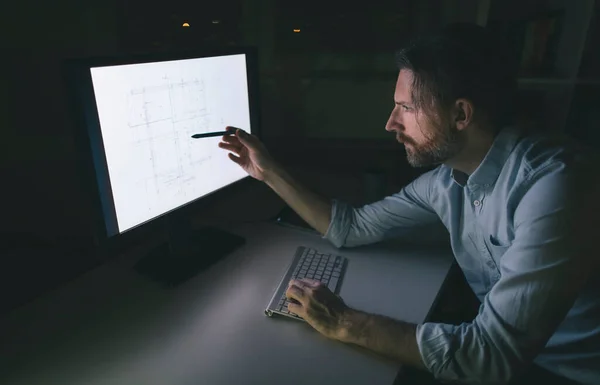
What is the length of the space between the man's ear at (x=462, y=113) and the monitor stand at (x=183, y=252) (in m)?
0.65

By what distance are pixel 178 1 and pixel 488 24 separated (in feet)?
3.64

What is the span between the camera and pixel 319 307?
2.88 feet

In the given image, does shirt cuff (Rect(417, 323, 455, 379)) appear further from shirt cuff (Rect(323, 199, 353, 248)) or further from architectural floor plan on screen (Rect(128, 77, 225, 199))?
architectural floor plan on screen (Rect(128, 77, 225, 199))

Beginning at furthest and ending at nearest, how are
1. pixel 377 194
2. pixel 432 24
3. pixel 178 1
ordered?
pixel 432 24 < pixel 377 194 < pixel 178 1

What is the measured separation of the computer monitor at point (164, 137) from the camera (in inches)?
33.6

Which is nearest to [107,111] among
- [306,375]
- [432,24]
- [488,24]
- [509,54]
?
[306,375]

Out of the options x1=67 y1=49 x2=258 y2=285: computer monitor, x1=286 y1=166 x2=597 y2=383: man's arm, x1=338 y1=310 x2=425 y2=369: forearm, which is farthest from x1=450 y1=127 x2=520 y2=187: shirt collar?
x1=67 y1=49 x2=258 y2=285: computer monitor

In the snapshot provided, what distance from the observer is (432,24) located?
62.4 inches

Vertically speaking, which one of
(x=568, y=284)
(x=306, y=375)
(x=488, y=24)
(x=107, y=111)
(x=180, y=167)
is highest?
(x=488, y=24)

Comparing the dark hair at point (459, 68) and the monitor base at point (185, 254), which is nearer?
the dark hair at point (459, 68)

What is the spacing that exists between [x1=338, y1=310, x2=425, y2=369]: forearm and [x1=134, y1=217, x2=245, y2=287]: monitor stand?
16.9 inches

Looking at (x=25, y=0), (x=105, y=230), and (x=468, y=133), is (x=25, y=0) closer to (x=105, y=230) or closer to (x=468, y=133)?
(x=105, y=230)

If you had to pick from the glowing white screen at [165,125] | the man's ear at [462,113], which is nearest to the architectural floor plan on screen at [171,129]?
the glowing white screen at [165,125]

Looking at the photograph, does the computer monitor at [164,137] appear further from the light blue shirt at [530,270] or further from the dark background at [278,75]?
the light blue shirt at [530,270]
